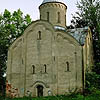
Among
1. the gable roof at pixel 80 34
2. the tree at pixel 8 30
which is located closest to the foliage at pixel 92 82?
the gable roof at pixel 80 34

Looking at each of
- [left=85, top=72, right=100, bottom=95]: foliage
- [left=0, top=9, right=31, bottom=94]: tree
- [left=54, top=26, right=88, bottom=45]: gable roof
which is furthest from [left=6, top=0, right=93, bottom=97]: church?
[left=0, top=9, right=31, bottom=94]: tree

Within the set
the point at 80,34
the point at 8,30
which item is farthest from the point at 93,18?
the point at 8,30

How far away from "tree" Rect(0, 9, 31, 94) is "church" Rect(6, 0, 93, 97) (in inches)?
214

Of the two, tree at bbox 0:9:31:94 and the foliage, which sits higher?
tree at bbox 0:9:31:94

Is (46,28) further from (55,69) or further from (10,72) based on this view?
(10,72)

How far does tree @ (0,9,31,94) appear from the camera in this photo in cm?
2994

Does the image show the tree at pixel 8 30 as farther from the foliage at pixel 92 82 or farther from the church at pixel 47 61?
the foliage at pixel 92 82

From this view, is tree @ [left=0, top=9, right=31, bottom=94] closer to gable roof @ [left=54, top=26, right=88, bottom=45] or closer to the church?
the church

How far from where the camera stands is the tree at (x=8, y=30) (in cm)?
2994

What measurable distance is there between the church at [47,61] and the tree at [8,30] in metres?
5.43

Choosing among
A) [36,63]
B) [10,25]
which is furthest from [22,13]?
[36,63]

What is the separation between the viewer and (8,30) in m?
30.8

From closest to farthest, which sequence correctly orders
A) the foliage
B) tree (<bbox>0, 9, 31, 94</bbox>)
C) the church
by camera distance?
the foliage → the church → tree (<bbox>0, 9, 31, 94</bbox>)

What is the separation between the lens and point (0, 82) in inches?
1185
